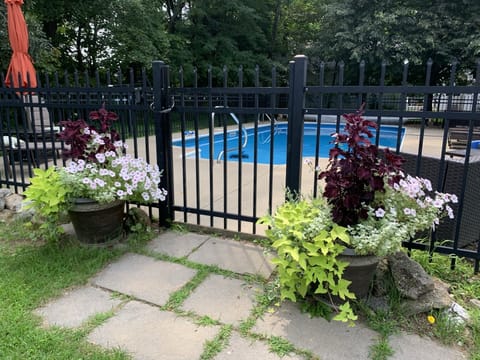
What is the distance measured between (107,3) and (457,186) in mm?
11470

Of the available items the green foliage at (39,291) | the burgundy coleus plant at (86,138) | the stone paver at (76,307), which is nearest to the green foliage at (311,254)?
the green foliage at (39,291)

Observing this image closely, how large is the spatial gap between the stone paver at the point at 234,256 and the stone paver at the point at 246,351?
0.61m

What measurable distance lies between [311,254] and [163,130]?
1.70 m

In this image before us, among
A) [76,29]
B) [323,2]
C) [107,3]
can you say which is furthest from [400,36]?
[76,29]

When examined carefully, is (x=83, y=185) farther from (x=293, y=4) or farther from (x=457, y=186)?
(x=293, y=4)

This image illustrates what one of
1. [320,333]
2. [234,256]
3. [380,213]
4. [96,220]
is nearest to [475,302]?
[380,213]

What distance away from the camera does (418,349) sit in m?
1.62

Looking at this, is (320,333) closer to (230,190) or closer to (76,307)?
(76,307)

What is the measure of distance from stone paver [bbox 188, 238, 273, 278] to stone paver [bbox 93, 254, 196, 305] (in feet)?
0.67

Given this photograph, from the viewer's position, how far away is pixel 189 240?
9.18 feet

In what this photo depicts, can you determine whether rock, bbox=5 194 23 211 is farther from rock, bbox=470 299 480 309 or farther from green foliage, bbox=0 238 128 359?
rock, bbox=470 299 480 309

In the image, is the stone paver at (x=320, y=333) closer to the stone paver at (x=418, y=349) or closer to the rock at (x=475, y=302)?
the stone paver at (x=418, y=349)

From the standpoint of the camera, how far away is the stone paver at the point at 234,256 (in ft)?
7.74

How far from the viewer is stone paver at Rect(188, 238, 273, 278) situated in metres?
2.36
